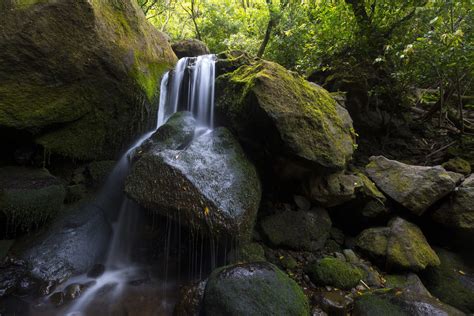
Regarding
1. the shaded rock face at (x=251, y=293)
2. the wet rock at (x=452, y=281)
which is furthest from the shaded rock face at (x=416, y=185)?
the shaded rock face at (x=251, y=293)

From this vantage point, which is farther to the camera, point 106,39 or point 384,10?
point 384,10

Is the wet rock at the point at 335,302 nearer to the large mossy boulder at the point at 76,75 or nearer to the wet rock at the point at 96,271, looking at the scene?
the wet rock at the point at 96,271

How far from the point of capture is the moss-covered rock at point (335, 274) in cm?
390

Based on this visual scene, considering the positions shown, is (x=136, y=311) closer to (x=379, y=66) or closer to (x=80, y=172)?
(x=80, y=172)

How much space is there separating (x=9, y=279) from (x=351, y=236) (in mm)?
5426

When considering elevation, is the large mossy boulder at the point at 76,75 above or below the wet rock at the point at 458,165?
above

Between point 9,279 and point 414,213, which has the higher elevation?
point 414,213

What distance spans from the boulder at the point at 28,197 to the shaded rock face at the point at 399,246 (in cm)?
508

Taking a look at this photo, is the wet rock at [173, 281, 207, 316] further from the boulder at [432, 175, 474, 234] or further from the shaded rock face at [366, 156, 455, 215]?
the boulder at [432, 175, 474, 234]

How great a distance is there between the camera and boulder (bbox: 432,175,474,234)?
14.4 ft

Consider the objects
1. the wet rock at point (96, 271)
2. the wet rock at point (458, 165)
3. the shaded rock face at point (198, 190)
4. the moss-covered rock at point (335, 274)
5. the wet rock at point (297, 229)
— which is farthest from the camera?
the wet rock at point (458, 165)

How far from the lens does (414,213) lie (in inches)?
186

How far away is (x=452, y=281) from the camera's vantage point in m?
4.22

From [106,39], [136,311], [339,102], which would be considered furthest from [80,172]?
[339,102]
